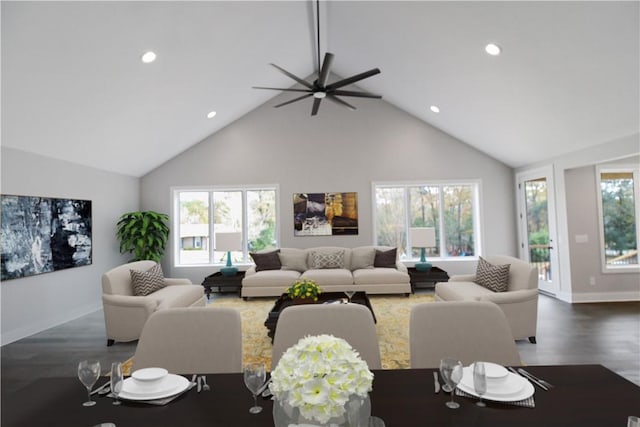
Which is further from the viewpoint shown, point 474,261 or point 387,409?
point 474,261

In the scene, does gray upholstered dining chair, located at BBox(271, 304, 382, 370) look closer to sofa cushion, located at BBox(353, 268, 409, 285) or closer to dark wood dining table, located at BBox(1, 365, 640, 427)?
dark wood dining table, located at BBox(1, 365, 640, 427)

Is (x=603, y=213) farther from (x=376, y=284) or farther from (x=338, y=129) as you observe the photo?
(x=338, y=129)

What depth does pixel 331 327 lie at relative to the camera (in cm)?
157

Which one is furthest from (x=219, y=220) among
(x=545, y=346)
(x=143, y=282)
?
(x=545, y=346)

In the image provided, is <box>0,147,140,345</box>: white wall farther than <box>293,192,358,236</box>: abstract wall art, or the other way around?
<box>293,192,358,236</box>: abstract wall art

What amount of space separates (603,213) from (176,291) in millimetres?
6268

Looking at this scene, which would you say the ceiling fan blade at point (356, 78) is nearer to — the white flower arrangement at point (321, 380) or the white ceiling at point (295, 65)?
the white ceiling at point (295, 65)

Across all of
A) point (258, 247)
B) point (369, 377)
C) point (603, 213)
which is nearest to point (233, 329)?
point (369, 377)

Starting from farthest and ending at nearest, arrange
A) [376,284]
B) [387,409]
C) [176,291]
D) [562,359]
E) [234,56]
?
[376,284] → [234,56] → [176,291] → [562,359] → [387,409]

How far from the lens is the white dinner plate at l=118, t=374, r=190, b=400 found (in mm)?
1151

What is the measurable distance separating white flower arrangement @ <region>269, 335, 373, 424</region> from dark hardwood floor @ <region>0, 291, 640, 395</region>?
3.05 m

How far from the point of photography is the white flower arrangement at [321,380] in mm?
752

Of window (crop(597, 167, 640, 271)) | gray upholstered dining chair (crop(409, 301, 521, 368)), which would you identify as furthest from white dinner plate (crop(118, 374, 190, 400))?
window (crop(597, 167, 640, 271))

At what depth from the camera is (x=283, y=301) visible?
421 centimetres
